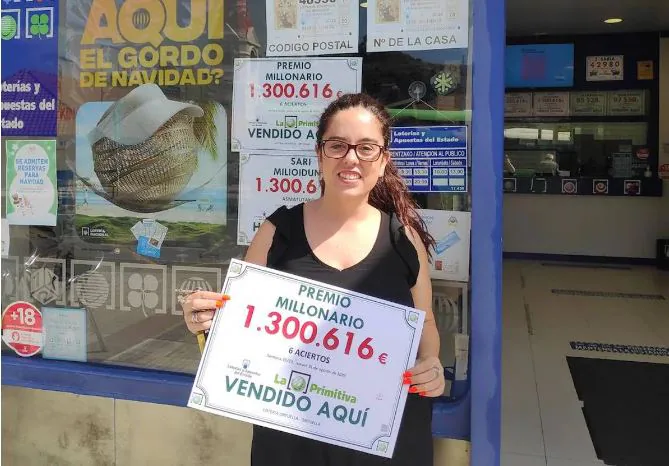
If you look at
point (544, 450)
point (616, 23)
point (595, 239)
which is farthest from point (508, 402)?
point (616, 23)

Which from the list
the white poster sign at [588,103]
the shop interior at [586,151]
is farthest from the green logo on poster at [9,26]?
the white poster sign at [588,103]

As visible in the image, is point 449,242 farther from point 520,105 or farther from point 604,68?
point 604,68

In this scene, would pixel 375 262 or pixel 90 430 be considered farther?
pixel 90 430

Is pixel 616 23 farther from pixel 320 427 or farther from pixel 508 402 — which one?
pixel 320 427

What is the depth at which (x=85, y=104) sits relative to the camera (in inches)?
96.5

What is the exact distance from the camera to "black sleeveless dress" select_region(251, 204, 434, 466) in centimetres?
143

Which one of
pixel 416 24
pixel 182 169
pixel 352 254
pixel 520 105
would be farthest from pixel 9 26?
pixel 520 105

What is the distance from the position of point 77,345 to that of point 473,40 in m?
1.96

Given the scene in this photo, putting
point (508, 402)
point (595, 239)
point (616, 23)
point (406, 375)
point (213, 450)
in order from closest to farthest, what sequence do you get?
point (406, 375) < point (213, 450) < point (508, 402) < point (616, 23) < point (595, 239)

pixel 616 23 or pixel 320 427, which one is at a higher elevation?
pixel 616 23

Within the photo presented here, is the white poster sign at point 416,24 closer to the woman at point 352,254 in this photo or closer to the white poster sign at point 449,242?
the white poster sign at point 449,242

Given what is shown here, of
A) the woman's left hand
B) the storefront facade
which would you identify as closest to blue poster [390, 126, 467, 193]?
the storefront facade

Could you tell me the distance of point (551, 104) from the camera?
8391 mm

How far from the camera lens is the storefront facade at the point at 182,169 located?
2049mm
